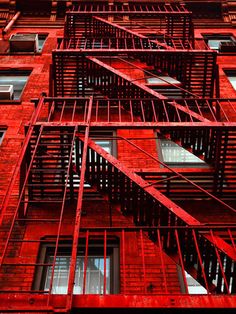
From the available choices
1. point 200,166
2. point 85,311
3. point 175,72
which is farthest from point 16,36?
point 85,311

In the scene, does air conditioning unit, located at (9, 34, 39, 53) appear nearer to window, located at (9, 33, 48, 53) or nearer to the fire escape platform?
window, located at (9, 33, 48, 53)

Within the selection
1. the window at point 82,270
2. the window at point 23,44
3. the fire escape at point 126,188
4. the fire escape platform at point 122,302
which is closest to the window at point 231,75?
the fire escape at point 126,188

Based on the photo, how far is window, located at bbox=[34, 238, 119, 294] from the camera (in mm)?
6566

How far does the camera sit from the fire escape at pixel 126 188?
4865 millimetres

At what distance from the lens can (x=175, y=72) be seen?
12039mm

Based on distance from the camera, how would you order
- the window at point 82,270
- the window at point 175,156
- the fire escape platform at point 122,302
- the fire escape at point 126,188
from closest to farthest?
the fire escape platform at point 122,302, the fire escape at point 126,188, the window at point 82,270, the window at point 175,156

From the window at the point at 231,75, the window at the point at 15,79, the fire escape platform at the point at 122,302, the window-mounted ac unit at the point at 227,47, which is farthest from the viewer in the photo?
the window-mounted ac unit at the point at 227,47

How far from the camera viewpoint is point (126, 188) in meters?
7.04

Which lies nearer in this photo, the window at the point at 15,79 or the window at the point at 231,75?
the window at the point at 15,79

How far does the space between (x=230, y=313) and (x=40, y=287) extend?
3537 mm

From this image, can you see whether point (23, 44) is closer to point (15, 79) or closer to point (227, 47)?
point (15, 79)

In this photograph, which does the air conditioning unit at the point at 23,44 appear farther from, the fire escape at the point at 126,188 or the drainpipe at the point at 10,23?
the fire escape at the point at 126,188

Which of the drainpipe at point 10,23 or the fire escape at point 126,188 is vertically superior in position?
the drainpipe at point 10,23

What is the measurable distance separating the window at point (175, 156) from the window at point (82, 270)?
3.03 m
